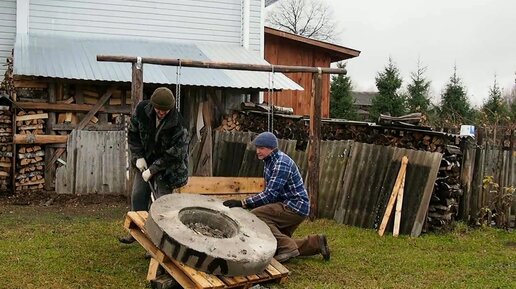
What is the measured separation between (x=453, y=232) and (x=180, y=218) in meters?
4.75

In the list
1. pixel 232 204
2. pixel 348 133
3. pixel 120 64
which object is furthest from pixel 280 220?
pixel 120 64

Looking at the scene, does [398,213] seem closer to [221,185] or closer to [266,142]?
[221,185]

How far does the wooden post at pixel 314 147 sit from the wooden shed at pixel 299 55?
20.5 feet

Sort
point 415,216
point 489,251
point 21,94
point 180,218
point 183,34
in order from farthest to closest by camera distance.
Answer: point 183,34 → point 21,94 → point 415,216 → point 489,251 → point 180,218

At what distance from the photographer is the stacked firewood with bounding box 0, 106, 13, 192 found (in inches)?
464

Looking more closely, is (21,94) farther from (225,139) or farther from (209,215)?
(209,215)

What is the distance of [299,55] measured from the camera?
16.6 meters

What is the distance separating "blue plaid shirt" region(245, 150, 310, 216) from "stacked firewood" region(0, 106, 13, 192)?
7.30 m

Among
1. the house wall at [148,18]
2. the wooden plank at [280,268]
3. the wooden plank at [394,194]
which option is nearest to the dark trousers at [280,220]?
the wooden plank at [280,268]

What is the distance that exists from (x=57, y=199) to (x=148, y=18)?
4.90 m

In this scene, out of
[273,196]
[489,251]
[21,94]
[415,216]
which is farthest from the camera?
[21,94]

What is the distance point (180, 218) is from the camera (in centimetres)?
580

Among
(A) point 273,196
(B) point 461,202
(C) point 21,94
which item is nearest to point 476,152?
(B) point 461,202

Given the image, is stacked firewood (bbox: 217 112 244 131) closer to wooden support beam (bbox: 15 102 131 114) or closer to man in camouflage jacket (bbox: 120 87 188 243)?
wooden support beam (bbox: 15 102 131 114)
